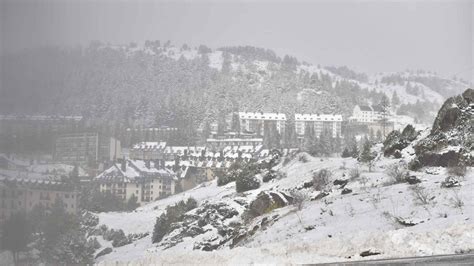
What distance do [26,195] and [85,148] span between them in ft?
4.07

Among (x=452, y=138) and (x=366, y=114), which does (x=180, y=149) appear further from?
(x=366, y=114)

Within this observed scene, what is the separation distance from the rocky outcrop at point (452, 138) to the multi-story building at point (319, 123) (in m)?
2.48

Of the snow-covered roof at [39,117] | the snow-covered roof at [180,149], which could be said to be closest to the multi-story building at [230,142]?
the snow-covered roof at [180,149]

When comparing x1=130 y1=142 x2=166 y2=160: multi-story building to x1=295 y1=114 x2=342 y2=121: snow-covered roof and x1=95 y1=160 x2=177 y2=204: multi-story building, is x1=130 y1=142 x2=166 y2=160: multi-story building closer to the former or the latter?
x1=95 y1=160 x2=177 y2=204: multi-story building

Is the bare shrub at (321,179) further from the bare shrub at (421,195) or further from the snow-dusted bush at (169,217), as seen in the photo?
the snow-dusted bush at (169,217)

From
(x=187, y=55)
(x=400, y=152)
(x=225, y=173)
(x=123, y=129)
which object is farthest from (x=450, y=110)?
(x=123, y=129)

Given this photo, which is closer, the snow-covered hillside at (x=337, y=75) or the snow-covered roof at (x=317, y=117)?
the snow-covered hillside at (x=337, y=75)

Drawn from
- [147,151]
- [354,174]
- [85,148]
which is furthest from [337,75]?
[85,148]

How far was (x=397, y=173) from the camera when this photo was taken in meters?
12.9

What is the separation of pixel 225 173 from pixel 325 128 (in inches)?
190

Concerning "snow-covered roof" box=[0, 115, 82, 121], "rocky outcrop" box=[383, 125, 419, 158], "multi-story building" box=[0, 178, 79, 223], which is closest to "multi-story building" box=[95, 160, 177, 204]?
"multi-story building" box=[0, 178, 79, 223]

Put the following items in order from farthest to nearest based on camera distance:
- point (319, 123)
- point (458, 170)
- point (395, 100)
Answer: point (395, 100) → point (319, 123) → point (458, 170)

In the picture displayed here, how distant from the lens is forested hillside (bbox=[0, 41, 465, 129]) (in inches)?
364

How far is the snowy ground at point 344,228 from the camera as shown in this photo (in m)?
8.76
